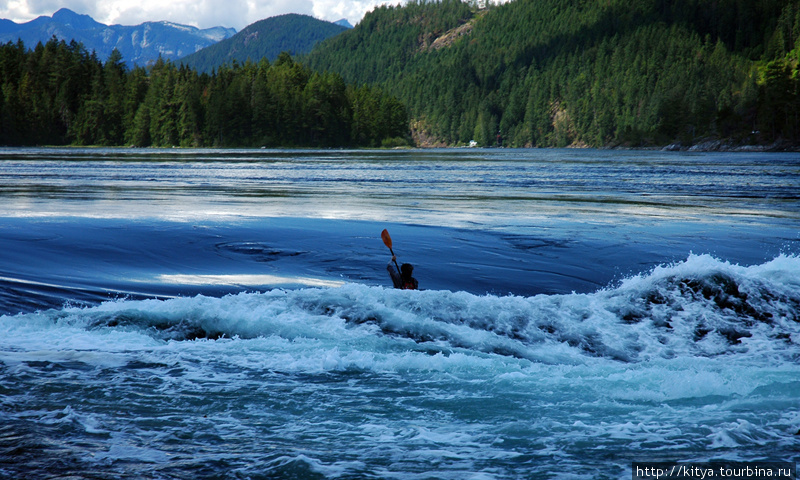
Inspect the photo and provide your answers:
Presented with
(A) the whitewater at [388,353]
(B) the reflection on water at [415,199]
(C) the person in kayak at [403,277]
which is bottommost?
(A) the whitewater at [388,353]

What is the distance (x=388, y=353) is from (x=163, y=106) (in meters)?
145

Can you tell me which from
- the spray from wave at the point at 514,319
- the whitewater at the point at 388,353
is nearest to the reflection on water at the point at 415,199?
the whitewater at the point at 388,353

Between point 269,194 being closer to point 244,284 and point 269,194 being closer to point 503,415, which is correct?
point 244,284

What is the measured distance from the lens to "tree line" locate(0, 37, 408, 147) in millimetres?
138750

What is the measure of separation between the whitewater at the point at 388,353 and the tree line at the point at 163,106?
129974 millimetres

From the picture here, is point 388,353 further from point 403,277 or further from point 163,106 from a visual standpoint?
point 163,106

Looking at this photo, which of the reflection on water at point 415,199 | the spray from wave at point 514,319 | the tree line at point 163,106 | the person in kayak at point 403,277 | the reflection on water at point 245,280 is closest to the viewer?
the spray from wave at point 514,319

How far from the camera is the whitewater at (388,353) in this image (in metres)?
5.02

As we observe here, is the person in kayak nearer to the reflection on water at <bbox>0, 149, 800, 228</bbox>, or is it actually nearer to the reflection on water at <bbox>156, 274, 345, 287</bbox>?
the reflection on water at <bbox>156, 274, 345, 287</bbox>

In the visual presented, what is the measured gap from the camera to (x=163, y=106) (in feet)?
461

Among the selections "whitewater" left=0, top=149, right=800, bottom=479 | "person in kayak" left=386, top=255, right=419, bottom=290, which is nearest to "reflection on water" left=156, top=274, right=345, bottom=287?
"whitewater" left=0, top=149, right=800, bottom=479

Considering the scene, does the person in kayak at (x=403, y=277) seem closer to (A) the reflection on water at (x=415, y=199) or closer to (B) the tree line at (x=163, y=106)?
(A) the reflection on water at (x=415, y=199)

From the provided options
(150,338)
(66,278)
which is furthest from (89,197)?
(150,338)

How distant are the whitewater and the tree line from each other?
12997cm
